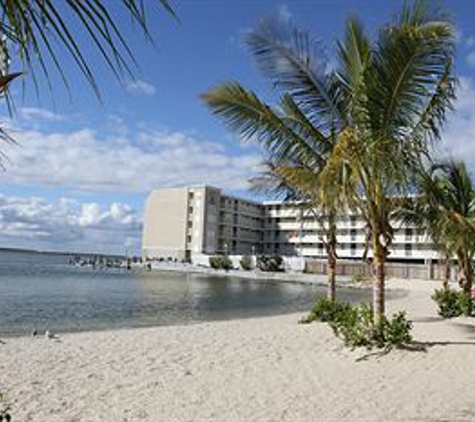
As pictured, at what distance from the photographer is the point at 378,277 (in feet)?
30.1

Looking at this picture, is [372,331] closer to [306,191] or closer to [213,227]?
[306,191]

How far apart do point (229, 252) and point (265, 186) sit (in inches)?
3191

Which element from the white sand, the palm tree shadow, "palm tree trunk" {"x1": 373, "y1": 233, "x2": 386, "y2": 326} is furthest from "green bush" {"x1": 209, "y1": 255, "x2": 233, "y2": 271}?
"palm tree trunk" {"x1": 373, "y1": 233, "x2": 386, "y2": 326}

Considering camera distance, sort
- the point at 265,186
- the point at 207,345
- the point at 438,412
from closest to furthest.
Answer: the point at 438,412 → the point at 207,345 → the point at 265,186

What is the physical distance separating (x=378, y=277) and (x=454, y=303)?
905 centimetres

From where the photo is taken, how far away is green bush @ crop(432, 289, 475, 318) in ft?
52.7

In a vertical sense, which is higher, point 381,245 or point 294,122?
point 294,122

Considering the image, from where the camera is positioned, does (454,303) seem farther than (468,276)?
Yes

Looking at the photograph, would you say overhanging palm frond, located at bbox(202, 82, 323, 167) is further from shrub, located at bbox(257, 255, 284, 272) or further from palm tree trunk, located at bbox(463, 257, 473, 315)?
shrub, located at bbox(257, 255, 284, 272)

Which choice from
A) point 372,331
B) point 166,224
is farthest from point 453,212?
point 166,224

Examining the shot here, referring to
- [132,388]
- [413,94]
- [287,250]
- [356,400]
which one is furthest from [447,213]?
[287,250]

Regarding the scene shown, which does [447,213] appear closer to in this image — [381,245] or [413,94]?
[381,245]

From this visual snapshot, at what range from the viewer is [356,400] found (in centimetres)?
647

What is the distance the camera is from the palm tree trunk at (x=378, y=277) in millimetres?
9055
